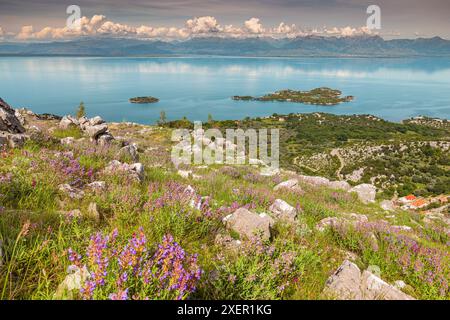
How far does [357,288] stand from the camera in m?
3.07

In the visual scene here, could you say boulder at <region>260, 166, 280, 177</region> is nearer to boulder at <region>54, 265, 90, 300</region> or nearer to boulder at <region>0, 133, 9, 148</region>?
boulder at <region>0, 133, 9, 148</region>

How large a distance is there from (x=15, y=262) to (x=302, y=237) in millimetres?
3829

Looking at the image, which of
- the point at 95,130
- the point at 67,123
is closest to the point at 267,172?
the point at 95,130

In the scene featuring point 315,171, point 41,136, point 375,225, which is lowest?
point 315,171

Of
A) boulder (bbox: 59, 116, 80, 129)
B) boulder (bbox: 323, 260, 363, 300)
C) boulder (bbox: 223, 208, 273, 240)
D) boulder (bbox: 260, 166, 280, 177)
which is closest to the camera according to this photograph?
boulder (bbox: 323, 260, 363, 300)

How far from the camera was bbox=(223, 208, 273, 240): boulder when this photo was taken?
14.1ft

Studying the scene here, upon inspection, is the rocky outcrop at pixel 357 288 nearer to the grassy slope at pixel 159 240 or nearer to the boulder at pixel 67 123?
the grassy slope at pixel 159 240

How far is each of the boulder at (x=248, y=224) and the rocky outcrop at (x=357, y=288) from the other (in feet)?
3.80

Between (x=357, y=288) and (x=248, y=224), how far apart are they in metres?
1.87

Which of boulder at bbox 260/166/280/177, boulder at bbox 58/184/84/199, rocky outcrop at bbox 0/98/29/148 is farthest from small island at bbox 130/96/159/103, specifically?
boulder at bbox 58/184/84/199

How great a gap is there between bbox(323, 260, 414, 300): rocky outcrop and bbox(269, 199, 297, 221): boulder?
7.74 feet
